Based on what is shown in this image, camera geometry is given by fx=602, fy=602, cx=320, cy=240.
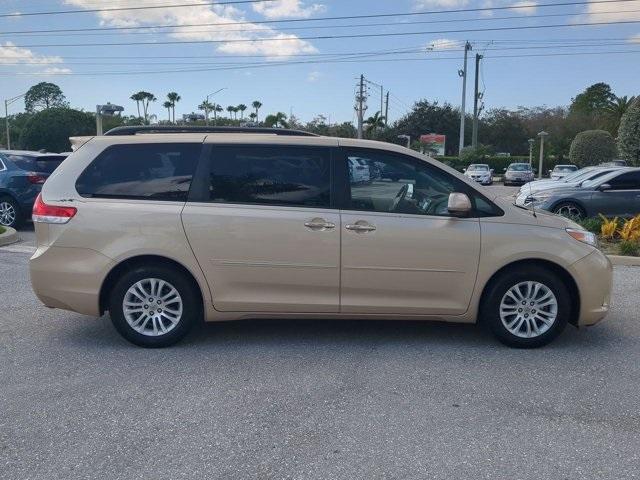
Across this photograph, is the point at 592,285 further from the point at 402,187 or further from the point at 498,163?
the point at 498,163

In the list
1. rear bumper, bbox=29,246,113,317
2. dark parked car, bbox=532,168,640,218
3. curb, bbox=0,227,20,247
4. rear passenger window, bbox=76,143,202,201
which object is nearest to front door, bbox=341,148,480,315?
rear passenger window, bbox=76,143,202,201

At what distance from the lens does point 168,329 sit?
202 inches

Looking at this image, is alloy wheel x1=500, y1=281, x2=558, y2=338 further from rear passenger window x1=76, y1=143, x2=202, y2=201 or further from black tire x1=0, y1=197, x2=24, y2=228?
black tire x1=0, y1=197, x2=24, y2=228

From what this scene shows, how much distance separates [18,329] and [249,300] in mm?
2384

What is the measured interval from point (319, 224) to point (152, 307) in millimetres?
1589

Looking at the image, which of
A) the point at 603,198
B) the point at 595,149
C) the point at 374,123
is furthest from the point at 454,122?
the point at 603,198

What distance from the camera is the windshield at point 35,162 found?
39.6ft

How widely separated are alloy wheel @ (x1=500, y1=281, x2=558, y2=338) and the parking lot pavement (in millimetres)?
228

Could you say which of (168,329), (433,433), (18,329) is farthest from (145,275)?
(433,433)

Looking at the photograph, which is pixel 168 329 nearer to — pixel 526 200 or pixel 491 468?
pixel 491 468

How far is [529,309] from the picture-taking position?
5.14 m

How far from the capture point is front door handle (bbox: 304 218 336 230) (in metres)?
4.96

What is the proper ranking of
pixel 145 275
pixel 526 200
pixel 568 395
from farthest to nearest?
1. pixel 526 200
2. pixel 145 275
3. pixel 568 395

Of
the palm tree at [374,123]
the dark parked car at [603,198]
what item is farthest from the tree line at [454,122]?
the dark parked car at [603,198]
